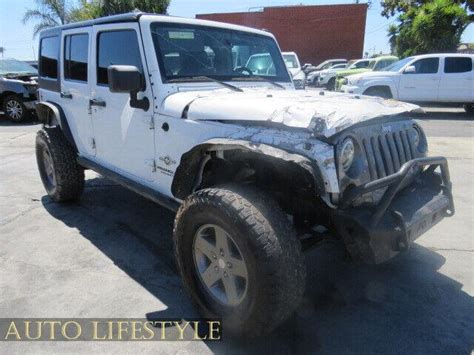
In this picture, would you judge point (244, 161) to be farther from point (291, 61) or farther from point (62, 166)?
point (291, 61)

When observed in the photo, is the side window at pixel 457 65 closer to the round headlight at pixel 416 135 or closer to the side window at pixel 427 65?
the side window at pixel 427 65

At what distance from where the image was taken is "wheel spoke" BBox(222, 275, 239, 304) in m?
2.55

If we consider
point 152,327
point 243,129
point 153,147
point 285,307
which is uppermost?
point 243,129

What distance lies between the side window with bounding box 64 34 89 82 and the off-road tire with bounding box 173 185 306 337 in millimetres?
2361

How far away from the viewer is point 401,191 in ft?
8.84

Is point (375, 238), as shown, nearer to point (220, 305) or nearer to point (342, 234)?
point (342, 234)

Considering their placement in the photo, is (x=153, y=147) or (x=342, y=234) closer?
(x=342, y=234)

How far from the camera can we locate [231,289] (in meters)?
2.57

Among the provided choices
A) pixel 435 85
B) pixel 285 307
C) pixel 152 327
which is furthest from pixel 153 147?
pixel 435 85

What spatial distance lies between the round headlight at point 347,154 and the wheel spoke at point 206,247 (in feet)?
3.01

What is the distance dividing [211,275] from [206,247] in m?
0.19

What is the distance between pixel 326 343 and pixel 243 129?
139 cm

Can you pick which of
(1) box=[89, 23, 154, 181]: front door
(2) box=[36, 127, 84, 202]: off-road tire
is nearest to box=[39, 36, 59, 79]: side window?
(2) box=[36, 127, 84, 202]: off-road tire

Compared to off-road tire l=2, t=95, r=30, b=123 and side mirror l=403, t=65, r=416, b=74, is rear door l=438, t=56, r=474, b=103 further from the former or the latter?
off-road tire l=2, t=95, r=30, b=123
